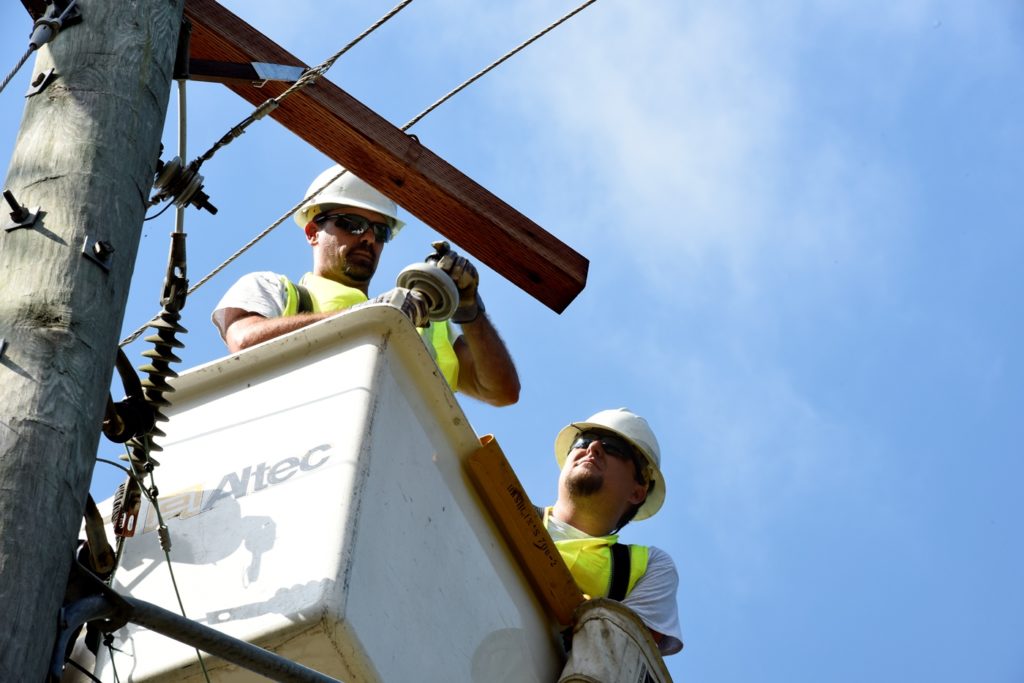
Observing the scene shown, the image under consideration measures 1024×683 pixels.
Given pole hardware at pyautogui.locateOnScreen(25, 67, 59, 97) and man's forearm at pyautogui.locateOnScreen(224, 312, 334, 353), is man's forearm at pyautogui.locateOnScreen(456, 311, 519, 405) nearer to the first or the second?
man's forearm at pyautogui.locateOnScreen(224, 312, 334, 353)

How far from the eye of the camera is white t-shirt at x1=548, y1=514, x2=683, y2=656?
6148 millimetres

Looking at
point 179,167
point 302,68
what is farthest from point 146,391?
point 302,68

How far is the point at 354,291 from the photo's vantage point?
637 cm

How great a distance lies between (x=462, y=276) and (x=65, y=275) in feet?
8.66

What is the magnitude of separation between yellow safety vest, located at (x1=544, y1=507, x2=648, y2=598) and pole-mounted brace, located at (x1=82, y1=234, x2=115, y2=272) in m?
3.15

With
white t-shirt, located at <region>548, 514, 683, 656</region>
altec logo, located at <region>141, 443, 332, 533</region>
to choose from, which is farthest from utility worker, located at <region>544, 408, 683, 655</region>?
altec logo, located at <region>141, 443, 332, 533</region>

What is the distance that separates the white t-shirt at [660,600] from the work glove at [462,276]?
91 cm

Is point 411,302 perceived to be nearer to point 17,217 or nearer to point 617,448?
point 17,217

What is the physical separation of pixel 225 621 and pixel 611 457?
3127 mm

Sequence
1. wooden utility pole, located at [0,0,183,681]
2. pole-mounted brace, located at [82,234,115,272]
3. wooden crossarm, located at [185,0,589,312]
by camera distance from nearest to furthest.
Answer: wooden utility pole, located at [0,0,183,681], pole-mounted brace, located at [82,234,115,272], wooden crossarm, located at [185,0,589,312]

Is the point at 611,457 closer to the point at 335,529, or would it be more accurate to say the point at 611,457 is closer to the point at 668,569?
the point at 668,569

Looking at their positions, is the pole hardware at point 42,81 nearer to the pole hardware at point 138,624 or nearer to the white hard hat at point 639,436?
the pole hardware at point 138,624

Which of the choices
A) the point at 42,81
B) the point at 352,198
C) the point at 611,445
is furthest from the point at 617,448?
→ the point at 42,81

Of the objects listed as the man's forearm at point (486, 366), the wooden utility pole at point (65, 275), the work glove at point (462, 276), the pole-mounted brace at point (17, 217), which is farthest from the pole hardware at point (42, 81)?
the man's forearm at point (486, 366)
